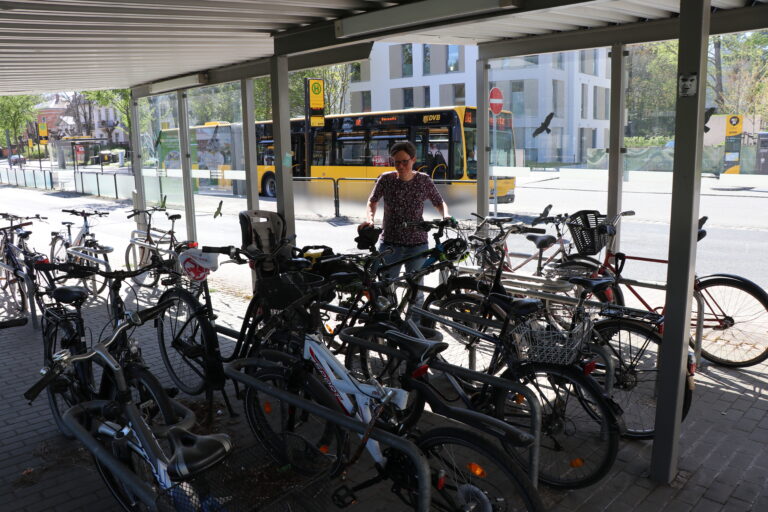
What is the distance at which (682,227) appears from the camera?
337 cm

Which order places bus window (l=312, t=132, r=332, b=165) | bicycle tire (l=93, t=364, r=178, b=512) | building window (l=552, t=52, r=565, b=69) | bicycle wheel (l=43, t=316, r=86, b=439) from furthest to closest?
bus window (l=312, t=132, r=332, b=165) → building window (l=552, t=52, r=565, b=69) → bicycle wheel (l=43, t=316, r=86, b=439) → bicycle tire (l=93, t=364, r=178, b=512)

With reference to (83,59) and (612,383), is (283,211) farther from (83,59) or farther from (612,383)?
(612,383)

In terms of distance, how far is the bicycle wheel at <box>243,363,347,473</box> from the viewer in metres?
3.25

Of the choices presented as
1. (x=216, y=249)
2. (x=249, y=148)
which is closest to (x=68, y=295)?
(x=216, y=249)

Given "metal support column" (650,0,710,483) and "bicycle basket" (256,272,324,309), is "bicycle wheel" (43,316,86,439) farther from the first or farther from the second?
"metal support column" (650,0,710,483)

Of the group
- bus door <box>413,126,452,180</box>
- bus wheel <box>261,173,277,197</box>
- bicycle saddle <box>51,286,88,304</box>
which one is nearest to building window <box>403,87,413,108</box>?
bus wheel <box>261,173,277,197</box>

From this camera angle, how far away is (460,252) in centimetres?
471

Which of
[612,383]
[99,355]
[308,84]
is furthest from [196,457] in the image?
[308,84]

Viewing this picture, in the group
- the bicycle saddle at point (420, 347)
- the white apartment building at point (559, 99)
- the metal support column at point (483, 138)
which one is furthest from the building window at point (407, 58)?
the bicycle saddle at point (420, 347)

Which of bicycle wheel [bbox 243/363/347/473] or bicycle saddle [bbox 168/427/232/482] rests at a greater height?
bicycle saddle [bbox 168/427/232/482]

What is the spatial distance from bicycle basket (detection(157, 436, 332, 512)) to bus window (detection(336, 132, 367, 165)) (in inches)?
709

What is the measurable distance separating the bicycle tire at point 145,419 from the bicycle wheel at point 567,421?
1.69 m

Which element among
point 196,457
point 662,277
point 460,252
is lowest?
point 662,277

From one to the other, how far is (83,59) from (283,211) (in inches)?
123
